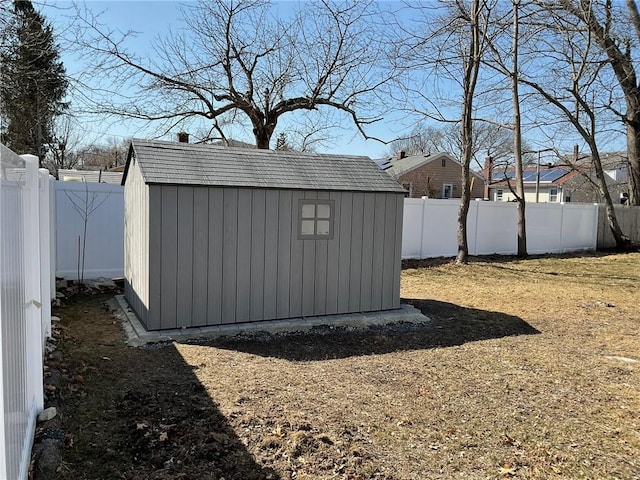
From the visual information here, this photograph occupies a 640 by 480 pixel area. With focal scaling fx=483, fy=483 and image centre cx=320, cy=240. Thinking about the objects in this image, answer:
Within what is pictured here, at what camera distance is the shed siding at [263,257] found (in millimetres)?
5336

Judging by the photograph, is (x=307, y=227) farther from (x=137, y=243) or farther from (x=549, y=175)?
(x=549, y=175)

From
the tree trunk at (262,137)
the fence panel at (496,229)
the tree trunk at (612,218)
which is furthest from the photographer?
the tree trunk at (612,218)

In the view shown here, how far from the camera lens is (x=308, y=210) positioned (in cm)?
607

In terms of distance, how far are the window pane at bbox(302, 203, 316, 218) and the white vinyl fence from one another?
20.0 ft

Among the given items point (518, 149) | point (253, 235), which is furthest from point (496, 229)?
point (253, 235)

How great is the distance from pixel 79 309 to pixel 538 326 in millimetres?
6180

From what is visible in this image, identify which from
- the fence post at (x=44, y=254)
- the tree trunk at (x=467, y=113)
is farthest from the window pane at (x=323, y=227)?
the tree trunk at (x=467, y=113)

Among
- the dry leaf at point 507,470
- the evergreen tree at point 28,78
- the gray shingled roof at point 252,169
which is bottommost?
the dry leaf at point 507,470

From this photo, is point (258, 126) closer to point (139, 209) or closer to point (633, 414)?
point (139, 209)

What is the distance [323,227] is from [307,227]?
224 millimetres

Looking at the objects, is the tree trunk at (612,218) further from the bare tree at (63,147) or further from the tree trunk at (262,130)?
the bare tree at (63,147)

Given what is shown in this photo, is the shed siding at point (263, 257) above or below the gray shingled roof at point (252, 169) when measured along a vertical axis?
below

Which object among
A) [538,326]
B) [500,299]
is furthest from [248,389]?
[500,299]

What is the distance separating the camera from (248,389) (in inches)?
152
